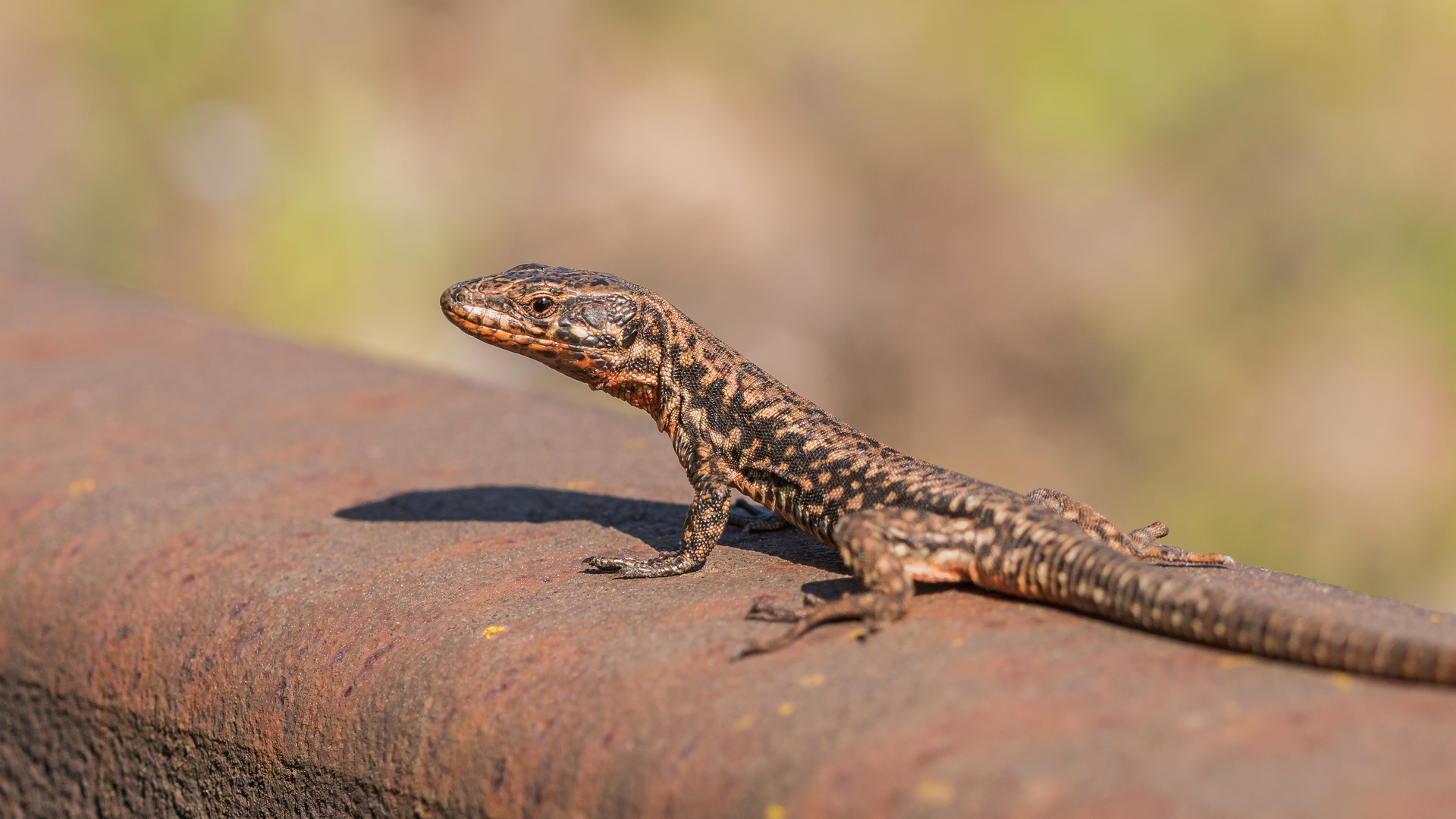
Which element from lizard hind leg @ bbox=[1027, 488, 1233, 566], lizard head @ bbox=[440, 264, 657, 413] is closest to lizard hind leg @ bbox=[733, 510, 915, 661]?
lizard hind leg @ bbox=[1027, 488, 1233, 566]

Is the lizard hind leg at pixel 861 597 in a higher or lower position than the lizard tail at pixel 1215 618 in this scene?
lower

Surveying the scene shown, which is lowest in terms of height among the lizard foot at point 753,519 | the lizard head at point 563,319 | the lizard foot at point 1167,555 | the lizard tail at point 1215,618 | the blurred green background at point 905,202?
the lizard foot at point 753,519

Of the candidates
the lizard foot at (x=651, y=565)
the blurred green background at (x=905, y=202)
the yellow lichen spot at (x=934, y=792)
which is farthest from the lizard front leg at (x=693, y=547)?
the blurred green background at (x=905, y=202)

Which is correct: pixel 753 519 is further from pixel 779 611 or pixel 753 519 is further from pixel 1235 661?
pixel 1235 661

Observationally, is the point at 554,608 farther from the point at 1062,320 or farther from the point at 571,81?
the point at 571,81

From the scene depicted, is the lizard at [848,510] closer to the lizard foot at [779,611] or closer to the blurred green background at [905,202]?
the lizard foot at [779,611]

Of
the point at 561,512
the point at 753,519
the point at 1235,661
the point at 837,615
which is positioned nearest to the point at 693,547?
the point at 753,519
